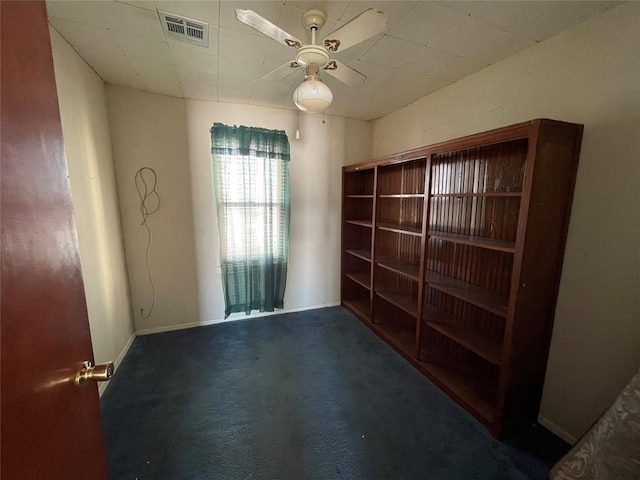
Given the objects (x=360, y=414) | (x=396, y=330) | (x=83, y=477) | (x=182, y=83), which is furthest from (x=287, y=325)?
(x=182, y=83)

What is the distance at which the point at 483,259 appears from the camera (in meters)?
2.08

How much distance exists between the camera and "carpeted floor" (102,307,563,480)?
1.47 meters

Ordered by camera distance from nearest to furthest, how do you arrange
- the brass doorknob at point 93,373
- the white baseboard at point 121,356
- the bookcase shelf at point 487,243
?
1. the brass doorknob at point 93,373
2. the bookcase shelf at point 487,243
3. the white baseboard at point 121,356

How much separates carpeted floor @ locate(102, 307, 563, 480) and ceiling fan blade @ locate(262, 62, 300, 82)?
2.19 metres

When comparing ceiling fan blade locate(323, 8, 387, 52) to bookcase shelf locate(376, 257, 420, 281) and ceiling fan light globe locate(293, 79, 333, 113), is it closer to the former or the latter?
ceiling fan light globe locate(293, 79, 333, 113)

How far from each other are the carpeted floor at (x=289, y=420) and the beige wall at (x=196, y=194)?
23.2 inches

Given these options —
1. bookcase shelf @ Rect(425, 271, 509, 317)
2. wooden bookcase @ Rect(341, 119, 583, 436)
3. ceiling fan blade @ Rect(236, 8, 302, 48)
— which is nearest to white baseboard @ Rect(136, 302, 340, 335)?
wooden bookcase @ Rect(341, 119, 583, 436)

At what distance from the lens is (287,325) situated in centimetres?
309

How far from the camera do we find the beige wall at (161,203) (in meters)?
2.53

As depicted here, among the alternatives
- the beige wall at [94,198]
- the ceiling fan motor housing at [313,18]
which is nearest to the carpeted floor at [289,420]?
the beige wall at [94,198]

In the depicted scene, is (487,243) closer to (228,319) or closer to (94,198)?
Result: (228,319)

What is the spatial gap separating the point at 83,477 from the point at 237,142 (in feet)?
8.75

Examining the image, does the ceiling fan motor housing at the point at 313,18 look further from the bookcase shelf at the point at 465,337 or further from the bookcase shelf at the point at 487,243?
the bookcase shelf at the point at 465,337

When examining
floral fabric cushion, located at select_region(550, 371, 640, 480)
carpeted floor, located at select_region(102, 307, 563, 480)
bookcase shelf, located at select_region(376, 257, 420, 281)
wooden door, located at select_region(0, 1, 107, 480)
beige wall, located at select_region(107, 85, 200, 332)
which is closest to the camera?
wooden door, located at select_region(0, 1, 107, 480)
